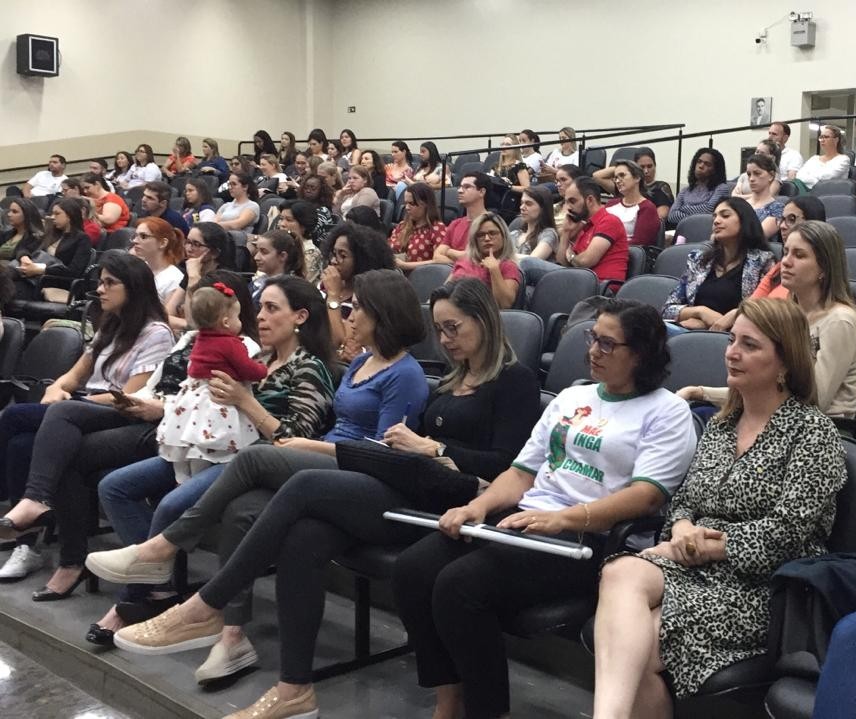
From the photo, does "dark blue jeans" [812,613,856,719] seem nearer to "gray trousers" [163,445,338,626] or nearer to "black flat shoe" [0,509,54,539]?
"gray trousers" [163,445,338,626]

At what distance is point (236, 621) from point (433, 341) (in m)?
1.47

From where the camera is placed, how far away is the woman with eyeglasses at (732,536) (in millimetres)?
2000

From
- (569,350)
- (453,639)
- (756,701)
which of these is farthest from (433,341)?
(756,701)

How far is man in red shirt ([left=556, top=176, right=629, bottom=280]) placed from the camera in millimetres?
5098

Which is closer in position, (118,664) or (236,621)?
(236,621)

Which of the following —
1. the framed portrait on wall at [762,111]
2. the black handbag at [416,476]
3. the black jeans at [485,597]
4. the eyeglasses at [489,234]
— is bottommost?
the black jeans at [485,597]

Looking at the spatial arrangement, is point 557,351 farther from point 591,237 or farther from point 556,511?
point 591,237

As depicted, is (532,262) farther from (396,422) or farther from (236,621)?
(236,621)

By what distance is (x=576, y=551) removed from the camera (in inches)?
83.0

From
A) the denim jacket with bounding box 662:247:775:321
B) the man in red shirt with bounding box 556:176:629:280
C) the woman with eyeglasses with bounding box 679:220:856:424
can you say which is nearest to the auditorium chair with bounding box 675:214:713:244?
the man in red shirt with bounding box 556:176:629:280

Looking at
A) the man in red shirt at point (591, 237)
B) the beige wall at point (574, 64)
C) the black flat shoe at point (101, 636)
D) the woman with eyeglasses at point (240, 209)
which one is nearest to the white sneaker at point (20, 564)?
the black flat shoe at point (101, 636)

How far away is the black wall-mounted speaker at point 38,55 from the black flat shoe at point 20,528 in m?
9.96

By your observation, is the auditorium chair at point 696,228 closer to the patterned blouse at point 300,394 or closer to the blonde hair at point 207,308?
the patterned blouse at point 300,394

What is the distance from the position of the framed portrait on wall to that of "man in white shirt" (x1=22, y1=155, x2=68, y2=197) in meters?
7.29
